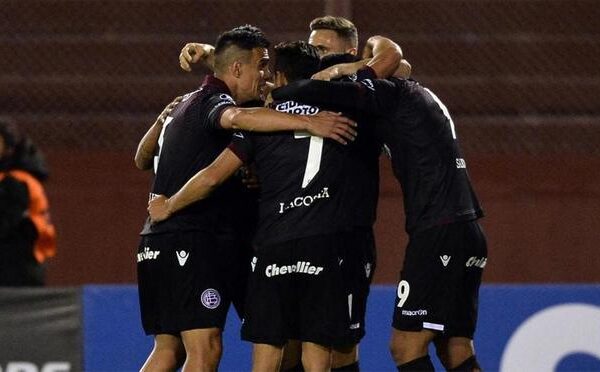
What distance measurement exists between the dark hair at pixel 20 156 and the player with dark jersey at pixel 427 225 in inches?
110

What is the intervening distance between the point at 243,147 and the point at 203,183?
0.24 m

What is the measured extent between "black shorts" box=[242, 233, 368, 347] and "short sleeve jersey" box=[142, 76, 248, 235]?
423 mm

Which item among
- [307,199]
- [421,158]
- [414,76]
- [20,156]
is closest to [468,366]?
[421,158]

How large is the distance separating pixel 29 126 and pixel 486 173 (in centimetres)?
318

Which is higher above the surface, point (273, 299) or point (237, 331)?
point (273, 299)

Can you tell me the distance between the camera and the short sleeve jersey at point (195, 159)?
19.9 ft

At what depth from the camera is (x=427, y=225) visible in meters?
5.96

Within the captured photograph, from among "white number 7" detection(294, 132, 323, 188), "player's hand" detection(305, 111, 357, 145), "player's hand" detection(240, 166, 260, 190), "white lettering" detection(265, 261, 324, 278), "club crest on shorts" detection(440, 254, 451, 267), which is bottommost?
"white lettering" detection(265, 261, 324, 278)

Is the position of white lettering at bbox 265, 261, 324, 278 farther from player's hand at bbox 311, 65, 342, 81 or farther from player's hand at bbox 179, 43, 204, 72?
player's hand at bbox 179, 43, 204, 72

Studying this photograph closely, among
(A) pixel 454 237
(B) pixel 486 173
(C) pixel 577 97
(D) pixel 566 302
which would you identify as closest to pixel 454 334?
(A) pixel 454 237

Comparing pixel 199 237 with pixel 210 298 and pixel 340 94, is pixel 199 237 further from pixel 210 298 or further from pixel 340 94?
pixel 340 94

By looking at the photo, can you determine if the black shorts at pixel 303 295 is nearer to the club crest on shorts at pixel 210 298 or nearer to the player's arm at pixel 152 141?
the club crest on shorts at pixel 210 298

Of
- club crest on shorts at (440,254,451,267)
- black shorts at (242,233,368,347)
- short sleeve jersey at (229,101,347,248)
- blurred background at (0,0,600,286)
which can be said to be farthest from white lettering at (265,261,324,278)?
blurred background at (0,0,600,286)

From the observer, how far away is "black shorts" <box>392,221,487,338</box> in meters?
5.93
